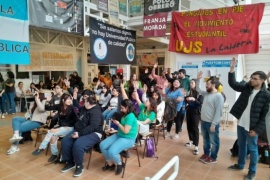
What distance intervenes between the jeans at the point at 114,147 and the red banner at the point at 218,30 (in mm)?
3978

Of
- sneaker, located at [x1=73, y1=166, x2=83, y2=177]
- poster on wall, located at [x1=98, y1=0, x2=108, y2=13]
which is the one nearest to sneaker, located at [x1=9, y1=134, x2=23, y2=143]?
sneaker, located at [x1=73, y1=166, x2=83, y2=177]

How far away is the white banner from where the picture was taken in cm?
775

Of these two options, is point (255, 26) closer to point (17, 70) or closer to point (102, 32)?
point (102, 32)

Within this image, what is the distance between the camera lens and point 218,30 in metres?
5.40

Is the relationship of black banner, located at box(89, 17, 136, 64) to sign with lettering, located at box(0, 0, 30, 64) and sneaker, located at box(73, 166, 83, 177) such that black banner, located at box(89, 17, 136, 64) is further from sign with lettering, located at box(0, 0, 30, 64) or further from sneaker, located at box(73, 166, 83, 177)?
sneaker, located at box(73, 166, 83, 177)

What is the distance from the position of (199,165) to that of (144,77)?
3.59 meters

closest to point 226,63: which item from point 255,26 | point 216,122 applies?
point 255,26

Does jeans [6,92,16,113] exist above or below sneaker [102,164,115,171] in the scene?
above

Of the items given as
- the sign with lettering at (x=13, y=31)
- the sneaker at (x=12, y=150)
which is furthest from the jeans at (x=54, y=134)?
the sign with lettering at (x=13, y=31)

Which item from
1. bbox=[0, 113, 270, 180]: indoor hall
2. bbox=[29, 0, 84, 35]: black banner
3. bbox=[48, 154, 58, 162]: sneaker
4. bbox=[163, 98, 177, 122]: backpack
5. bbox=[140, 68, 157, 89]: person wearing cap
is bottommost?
bbox=[0, 113, 270, 180]: indoor hall

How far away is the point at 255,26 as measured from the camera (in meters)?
5.01

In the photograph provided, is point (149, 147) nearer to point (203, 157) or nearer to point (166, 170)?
point (203, 157)

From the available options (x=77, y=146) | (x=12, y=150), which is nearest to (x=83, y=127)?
(x=77, y=146)

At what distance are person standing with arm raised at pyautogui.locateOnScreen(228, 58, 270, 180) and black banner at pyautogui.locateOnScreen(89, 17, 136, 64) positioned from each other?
13.6 feet
